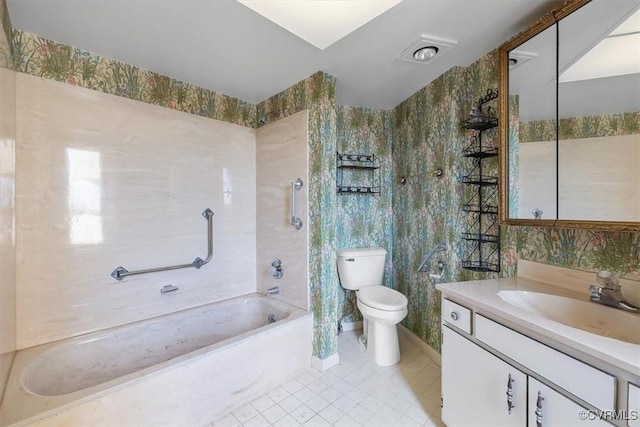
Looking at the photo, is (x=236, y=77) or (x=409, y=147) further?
(x=409, y=147)

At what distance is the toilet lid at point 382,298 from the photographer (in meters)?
1.99

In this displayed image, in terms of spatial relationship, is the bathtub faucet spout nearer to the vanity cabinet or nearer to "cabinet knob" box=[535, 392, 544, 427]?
the vanity cabinet

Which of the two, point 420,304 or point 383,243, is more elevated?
point 383,243

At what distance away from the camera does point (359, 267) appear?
2.43 metres

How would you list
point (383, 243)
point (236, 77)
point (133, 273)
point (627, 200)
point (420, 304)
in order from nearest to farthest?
point (627, 200) < point (133, 273) < point (236, 77) < point (420, 304) < point (383, 243)

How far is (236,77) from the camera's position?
2090 mm

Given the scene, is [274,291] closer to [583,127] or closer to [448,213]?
[448,213]

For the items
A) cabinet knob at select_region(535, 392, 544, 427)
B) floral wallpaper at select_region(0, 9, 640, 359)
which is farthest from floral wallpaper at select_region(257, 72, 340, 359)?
cabinet knob at select_region(535, 392, 544, 427)

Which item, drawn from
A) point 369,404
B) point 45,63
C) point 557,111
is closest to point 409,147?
point 557,111

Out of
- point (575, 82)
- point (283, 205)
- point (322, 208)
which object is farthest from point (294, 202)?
point (575, 82)

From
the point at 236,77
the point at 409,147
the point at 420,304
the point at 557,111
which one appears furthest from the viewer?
the point at 409,147

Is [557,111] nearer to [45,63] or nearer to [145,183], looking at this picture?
[145,183]

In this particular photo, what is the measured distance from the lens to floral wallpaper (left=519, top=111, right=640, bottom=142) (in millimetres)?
1024

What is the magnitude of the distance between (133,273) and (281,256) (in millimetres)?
1122
